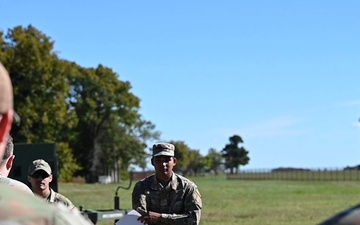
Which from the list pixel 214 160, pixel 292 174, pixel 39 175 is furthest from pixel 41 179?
pixel 214 160

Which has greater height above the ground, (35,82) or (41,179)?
(35,82)

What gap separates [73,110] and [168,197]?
61013mm

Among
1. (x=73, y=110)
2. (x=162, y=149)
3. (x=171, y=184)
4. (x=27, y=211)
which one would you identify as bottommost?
(x=27, y=211)

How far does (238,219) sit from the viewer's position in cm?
2498

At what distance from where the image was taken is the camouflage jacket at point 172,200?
800 cm

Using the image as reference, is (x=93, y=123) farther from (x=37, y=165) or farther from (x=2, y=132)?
(x=2, y=132)

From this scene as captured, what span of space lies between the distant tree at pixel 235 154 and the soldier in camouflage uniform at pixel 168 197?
142411 millimetres

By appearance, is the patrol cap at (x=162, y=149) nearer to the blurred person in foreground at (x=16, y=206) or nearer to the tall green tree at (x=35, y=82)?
the blurred person in foreground at (x=16, y=206)

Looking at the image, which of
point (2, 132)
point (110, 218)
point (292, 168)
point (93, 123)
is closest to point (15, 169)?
point (110, 218)

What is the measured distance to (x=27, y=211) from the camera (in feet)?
5.89

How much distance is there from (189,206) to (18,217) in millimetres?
6325

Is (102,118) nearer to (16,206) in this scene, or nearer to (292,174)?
(292,174)

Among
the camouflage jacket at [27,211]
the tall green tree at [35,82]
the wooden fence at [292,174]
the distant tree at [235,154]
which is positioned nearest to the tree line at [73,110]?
the tall green tree at [35,82]

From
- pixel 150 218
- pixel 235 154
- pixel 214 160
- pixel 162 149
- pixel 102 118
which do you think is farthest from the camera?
pixel 214 160
